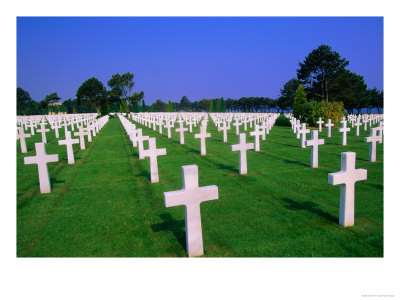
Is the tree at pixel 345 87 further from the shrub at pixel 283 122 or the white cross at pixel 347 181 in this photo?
the white cross at pixel 347 181

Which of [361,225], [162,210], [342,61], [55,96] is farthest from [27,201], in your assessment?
[55,96]

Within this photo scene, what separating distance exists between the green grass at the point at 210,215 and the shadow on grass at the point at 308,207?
0.06 ft

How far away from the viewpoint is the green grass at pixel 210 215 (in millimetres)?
4035

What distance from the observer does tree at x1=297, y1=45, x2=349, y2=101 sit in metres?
40.1

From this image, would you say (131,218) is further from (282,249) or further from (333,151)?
(333,151)

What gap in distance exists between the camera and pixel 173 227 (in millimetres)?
4719

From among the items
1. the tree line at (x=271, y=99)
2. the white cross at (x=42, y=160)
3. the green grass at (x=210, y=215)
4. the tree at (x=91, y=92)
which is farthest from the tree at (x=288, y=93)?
the white cross at (x=42, y=160)

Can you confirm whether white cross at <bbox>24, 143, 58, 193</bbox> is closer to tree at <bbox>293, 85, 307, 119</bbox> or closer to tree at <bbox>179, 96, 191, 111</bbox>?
tree at <bbox>293, 85, 307, 119</bbox>

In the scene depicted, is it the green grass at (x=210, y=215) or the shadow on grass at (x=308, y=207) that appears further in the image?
the shadow on grass at (x=308, y=207)

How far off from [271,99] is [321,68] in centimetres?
5640

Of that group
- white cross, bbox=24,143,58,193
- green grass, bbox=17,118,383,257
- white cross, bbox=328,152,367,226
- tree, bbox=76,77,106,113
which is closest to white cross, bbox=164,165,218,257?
green grass, bbox=17,118,383,257

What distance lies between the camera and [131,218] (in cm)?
518

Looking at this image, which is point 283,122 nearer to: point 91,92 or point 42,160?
point 42,160

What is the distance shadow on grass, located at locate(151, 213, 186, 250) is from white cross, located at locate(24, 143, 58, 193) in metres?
3.34
